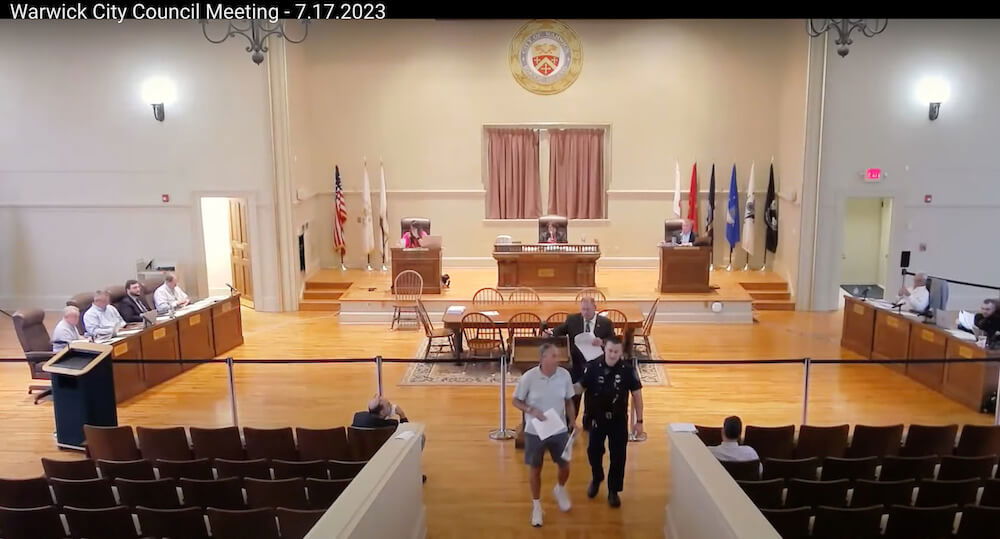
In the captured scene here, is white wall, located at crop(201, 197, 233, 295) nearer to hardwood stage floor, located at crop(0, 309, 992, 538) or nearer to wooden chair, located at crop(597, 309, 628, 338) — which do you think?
hardwood stage floor, located at crop(0, 309, 992, 538)

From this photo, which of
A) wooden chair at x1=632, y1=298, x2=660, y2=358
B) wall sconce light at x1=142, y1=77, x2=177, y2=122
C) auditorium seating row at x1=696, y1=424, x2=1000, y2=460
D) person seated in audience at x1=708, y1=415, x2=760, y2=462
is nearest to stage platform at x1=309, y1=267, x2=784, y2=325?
wooden chair at x1=632, y1=298, x2=660, y2=358

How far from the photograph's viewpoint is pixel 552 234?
13805 millimetres

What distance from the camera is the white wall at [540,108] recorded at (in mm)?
15008

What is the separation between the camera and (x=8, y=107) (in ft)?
43.7

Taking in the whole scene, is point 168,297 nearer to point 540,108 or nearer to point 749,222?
point 540,108

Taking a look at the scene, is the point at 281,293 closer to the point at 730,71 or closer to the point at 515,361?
the point at 515,361

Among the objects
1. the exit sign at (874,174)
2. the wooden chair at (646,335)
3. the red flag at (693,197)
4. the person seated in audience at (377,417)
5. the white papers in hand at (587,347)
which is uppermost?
the exit sign at (874,174)

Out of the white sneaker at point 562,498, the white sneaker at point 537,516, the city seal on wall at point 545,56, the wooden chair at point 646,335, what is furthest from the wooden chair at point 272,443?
the city seal on wall at point 545,56

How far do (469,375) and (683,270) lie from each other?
495cm

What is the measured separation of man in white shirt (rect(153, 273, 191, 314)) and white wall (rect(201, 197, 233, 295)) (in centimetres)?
389

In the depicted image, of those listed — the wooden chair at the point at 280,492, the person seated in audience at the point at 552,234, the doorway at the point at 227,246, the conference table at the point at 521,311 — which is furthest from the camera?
the doorway at the point at 227,246

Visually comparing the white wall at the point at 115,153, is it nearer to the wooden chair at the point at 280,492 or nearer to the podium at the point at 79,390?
the podium at the point at 79,390

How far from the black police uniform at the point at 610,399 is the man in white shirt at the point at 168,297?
6642 millimetres

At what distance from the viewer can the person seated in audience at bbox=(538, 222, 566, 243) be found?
45.2 feet
